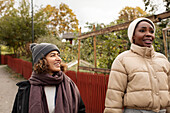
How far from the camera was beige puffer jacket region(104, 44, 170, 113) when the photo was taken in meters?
1.75

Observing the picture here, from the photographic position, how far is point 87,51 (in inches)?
290

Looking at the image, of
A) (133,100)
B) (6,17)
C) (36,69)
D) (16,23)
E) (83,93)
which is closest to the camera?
(133,100)

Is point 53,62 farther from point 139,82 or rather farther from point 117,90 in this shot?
point 139,82

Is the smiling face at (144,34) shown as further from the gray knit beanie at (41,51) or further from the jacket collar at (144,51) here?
the gray knit beanie at (41,51)

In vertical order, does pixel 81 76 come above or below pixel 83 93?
above

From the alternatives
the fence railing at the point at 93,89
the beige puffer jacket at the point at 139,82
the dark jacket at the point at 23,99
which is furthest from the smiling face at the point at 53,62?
the fence railing at the point at 93,89

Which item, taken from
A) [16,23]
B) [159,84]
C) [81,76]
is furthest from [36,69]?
[16,23]

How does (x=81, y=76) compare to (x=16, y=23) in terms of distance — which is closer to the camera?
(x=81, y=76)

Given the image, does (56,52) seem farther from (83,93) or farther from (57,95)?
(83,93)

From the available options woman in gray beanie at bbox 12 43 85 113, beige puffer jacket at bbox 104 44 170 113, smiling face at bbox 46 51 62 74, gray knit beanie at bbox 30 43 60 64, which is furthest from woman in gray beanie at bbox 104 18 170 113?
gray knit beanie at bbox 30 43 60 64

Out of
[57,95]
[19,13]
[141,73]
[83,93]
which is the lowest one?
[83,93]

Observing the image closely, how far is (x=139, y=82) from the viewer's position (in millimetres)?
1771

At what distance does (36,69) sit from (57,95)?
1.23 feet

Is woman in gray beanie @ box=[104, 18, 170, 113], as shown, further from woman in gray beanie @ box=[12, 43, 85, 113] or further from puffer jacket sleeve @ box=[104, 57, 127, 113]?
woman in gray beanie @ box=[12, 43, 85, 113]
